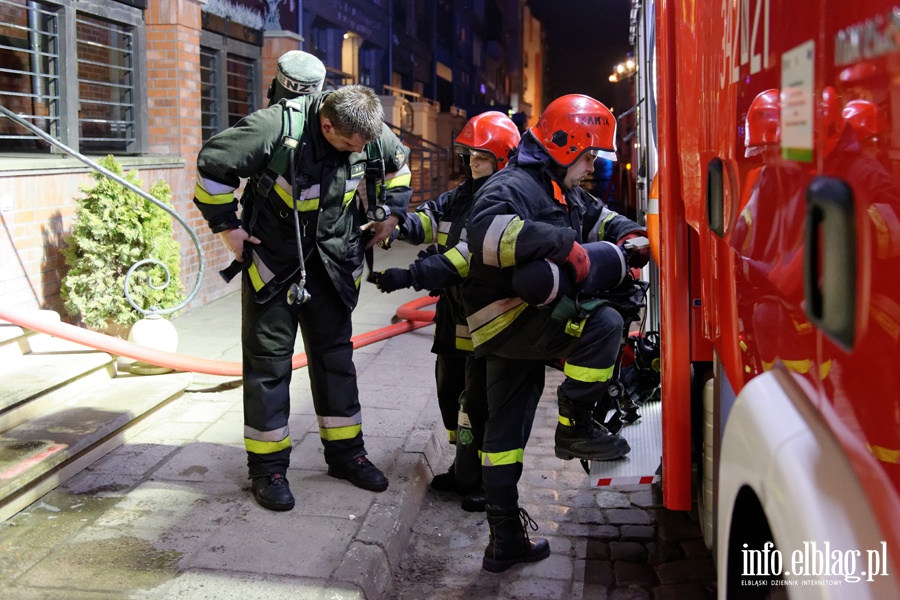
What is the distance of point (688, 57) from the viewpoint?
2.69 metres

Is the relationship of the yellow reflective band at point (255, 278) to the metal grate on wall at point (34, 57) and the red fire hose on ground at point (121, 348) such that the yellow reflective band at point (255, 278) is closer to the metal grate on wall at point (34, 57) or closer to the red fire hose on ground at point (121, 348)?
the red fire hose on ground at point (121, 348)

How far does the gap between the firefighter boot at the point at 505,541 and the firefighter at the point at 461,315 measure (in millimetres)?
561

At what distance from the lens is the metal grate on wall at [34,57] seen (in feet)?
22.1

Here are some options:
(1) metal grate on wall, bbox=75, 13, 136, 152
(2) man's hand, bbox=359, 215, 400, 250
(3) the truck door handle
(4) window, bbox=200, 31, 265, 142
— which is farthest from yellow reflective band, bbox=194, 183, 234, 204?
(4) window, bbox=200, 31, 265, 142

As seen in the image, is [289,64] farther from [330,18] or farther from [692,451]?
[330,18]

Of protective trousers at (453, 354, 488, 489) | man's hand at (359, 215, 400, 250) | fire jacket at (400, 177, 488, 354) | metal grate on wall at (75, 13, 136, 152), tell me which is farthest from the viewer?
metal grate on wall at (75, 13, 136, 152)

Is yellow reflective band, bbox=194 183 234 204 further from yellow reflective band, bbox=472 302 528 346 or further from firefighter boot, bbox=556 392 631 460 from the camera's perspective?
firefighter boot, bbox=556 392 631 460

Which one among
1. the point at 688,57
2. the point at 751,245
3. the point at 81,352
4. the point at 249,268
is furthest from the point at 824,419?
the point at 81,352

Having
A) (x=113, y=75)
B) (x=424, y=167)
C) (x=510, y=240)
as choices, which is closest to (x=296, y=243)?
(x=510, y=240)

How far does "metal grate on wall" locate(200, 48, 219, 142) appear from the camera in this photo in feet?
31.7

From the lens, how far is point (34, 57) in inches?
271

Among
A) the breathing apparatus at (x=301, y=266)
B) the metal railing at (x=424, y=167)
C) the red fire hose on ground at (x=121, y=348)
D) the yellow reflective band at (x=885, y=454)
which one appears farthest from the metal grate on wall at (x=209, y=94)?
the yellow reflective band at (x=885, y=454)

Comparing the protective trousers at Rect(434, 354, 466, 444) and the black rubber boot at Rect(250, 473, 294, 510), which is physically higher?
the protective trousers at Rect(434, 354, 466, 444)

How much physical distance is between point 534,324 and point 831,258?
7.83ft
